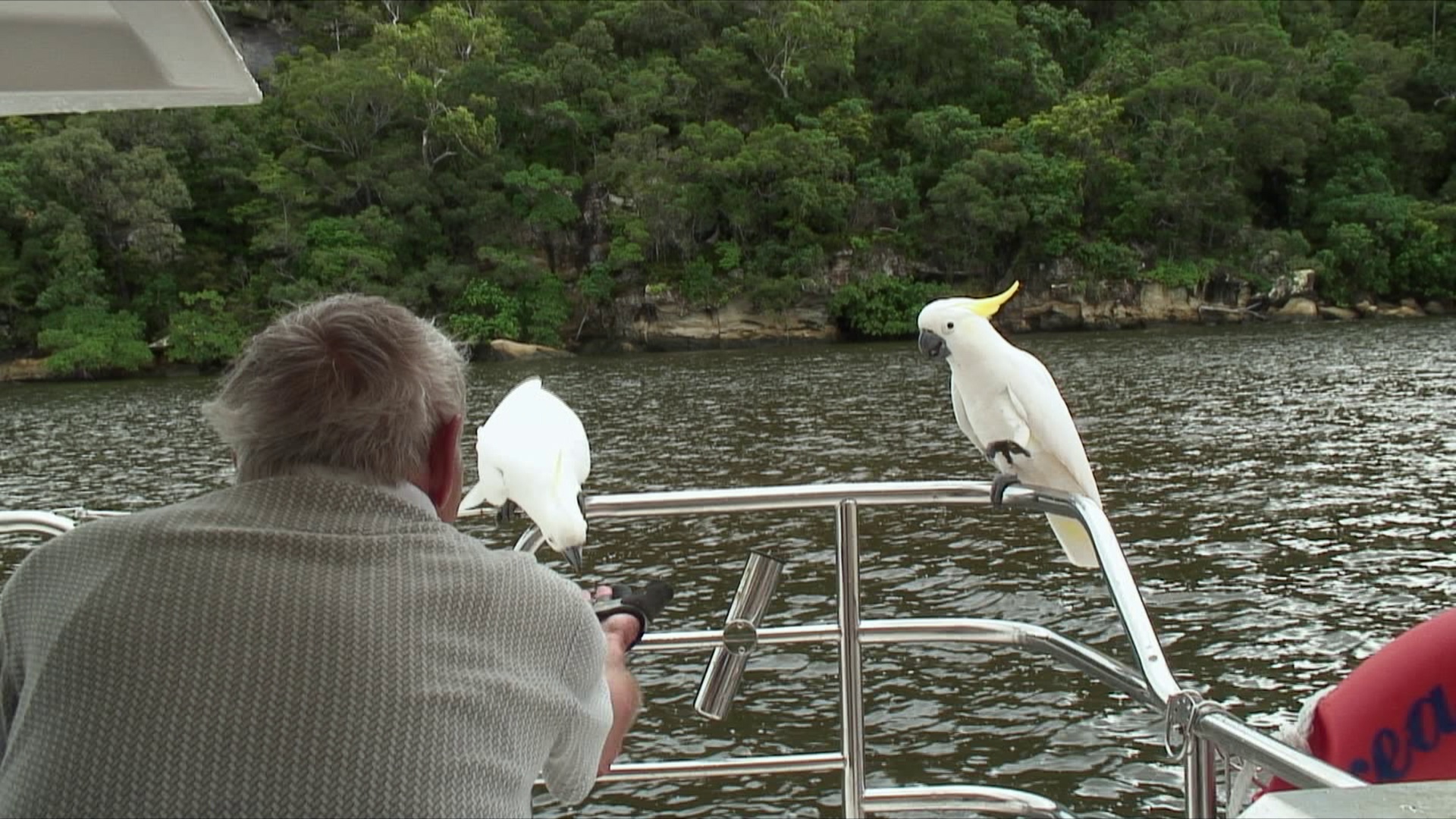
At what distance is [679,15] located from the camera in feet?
127

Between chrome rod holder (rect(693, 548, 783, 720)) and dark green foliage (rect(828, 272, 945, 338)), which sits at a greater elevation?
chrome rod holder (rect(693, 548, 783, 720))

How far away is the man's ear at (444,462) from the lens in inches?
46.5

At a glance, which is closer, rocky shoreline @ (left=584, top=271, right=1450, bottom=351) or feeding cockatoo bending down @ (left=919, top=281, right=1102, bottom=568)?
feeding cockatoo bending down @ (left=919, top=281, right=1102, bottom=568)

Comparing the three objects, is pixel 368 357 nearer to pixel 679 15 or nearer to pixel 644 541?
pixel 644 541

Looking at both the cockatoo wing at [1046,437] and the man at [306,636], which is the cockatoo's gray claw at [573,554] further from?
the cockatoo wing at [1046,437]

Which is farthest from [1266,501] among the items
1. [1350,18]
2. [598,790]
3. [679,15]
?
[1350,18]

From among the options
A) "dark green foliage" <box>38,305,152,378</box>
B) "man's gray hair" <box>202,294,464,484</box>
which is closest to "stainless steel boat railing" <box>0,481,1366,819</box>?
"man's gray hair" <box>202,294,464,484</box>

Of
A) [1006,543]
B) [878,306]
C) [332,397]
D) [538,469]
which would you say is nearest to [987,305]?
[538,469]

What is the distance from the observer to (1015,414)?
2.73 meters

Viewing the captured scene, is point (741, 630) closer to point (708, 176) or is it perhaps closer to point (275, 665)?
point (275, 665)

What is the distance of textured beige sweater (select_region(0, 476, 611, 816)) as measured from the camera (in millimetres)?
941

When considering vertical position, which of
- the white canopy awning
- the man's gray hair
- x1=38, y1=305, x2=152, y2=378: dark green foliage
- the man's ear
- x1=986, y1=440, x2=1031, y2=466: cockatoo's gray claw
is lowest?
x1=38, y1=305, x2=152, y2=378: dark green foliage

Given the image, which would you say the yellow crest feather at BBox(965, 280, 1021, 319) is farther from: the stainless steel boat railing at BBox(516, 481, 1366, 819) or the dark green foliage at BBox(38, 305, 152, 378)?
the dark green foliage at BBox(38, 305, 152, 378)

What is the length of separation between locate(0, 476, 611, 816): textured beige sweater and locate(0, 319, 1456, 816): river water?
4.33m
